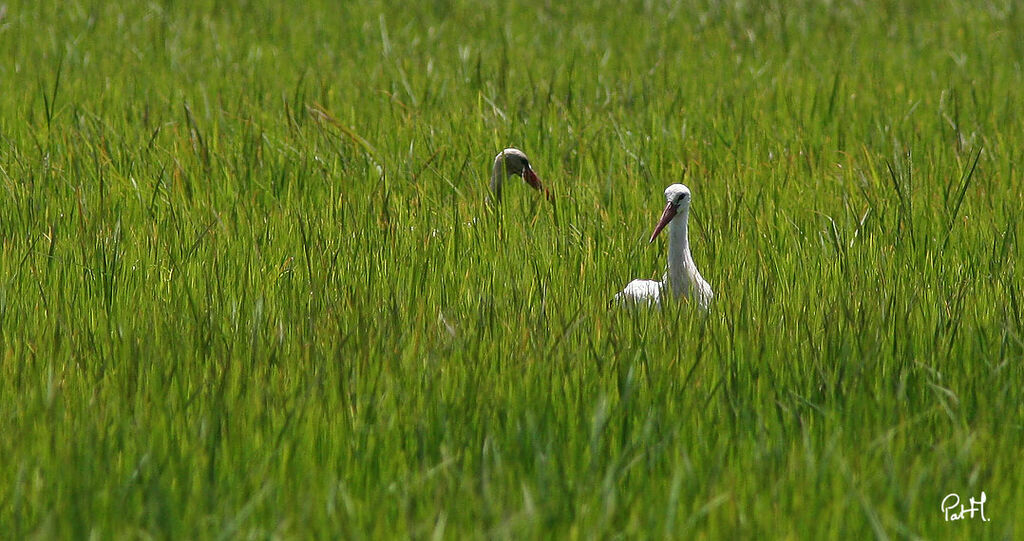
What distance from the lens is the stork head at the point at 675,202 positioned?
439cm

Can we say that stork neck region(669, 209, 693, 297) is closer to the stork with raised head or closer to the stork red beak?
the stork red beak

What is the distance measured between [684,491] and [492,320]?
1012 millimetres

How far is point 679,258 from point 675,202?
29 cm

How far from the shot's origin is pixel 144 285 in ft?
13.1

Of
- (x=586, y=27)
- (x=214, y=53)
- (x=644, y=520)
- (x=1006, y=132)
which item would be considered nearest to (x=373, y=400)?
(x=644, y=520)

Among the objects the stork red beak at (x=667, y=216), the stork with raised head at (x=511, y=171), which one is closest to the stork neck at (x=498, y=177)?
the stork with raised head at (x=511, y=171)

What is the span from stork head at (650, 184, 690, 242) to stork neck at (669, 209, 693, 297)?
0.08 ft

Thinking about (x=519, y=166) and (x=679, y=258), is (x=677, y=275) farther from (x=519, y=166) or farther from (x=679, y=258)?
(x=519, y=166)

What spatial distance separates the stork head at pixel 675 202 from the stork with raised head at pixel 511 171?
2.57 ft

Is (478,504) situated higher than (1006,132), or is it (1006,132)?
(478,504)

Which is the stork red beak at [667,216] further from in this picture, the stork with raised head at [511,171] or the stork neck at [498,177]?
the stork neck at [498,177]

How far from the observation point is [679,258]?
4.20 metres

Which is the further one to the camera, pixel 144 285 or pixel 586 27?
pixel 586 27

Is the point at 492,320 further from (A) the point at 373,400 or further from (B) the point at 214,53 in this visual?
(B) the point at 214,53
